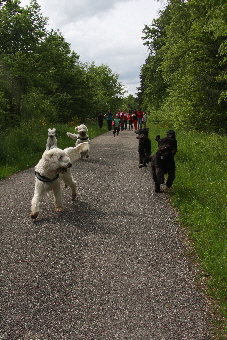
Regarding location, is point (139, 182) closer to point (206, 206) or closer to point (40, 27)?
point (206, 206)

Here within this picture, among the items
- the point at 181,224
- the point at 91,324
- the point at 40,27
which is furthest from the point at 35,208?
the point at 40,27

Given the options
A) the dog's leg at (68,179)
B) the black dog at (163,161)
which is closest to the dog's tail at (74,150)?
the dog's leg at (68,179)

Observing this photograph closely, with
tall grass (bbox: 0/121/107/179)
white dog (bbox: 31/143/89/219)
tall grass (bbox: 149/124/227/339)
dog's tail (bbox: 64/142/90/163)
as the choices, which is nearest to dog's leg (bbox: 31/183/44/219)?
white dog (bbox: 31/143/89/219)

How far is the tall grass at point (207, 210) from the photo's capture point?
4051 millimetres

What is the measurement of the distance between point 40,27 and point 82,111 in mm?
11410

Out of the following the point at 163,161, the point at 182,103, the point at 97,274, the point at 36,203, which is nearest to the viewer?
the point at 97,274

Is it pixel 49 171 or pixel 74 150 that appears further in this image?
pixel 74 150

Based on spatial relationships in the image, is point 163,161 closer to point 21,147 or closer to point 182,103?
point 21,147

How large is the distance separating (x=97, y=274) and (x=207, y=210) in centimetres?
303

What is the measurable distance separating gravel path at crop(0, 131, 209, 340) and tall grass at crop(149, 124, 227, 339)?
0.21 metres

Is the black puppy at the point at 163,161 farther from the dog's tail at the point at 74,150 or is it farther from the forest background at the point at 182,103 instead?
the dog's tail at the point at 74,150

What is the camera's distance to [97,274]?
4324mm

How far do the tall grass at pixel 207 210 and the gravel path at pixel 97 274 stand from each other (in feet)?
0.70

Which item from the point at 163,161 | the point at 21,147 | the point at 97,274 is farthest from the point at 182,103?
the point at 97,274
